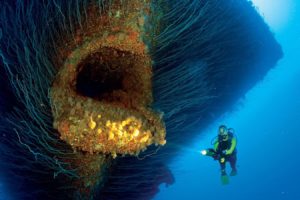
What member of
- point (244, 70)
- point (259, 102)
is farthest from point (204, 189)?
point (244, 70)

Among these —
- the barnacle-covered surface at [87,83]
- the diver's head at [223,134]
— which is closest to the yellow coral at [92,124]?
the barnacle-covered surface at [87,83]

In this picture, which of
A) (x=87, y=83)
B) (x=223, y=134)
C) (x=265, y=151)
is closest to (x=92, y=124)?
(x=87, y=83)

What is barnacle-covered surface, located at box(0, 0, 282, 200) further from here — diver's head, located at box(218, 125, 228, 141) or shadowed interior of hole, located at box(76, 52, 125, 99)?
diver's head, located at box(218, 125, 228, 141)

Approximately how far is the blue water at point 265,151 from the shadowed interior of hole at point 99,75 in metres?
115

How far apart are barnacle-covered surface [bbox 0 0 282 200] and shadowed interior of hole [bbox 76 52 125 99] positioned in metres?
0.01

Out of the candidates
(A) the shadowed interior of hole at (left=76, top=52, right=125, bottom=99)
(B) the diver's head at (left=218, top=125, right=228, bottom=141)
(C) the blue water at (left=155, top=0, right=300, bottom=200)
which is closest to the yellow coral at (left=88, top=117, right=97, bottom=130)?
(A) the shadowed interior of hole at (left=76, top=52, right=125, bottom=99)

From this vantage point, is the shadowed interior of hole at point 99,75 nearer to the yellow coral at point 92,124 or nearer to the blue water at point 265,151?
the yellow coral at point 92,124

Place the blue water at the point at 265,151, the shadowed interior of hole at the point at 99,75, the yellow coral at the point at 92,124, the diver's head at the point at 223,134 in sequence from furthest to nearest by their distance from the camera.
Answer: the blue water at the point at 265,151, the diver's head at the point at 223,134, the shadowed interior of hole at the point at 99,75, the yellow coral at the point at 92,124

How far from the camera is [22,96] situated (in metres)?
3.46

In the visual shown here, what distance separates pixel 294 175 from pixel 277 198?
11312 millimetres

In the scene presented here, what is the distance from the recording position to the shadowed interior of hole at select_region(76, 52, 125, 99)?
11.4ft

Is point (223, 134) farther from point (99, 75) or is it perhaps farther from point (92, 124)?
point (92, 124)

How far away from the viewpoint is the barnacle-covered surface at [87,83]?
10.2 ft

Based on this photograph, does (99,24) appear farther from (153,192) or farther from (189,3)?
(153,192)
